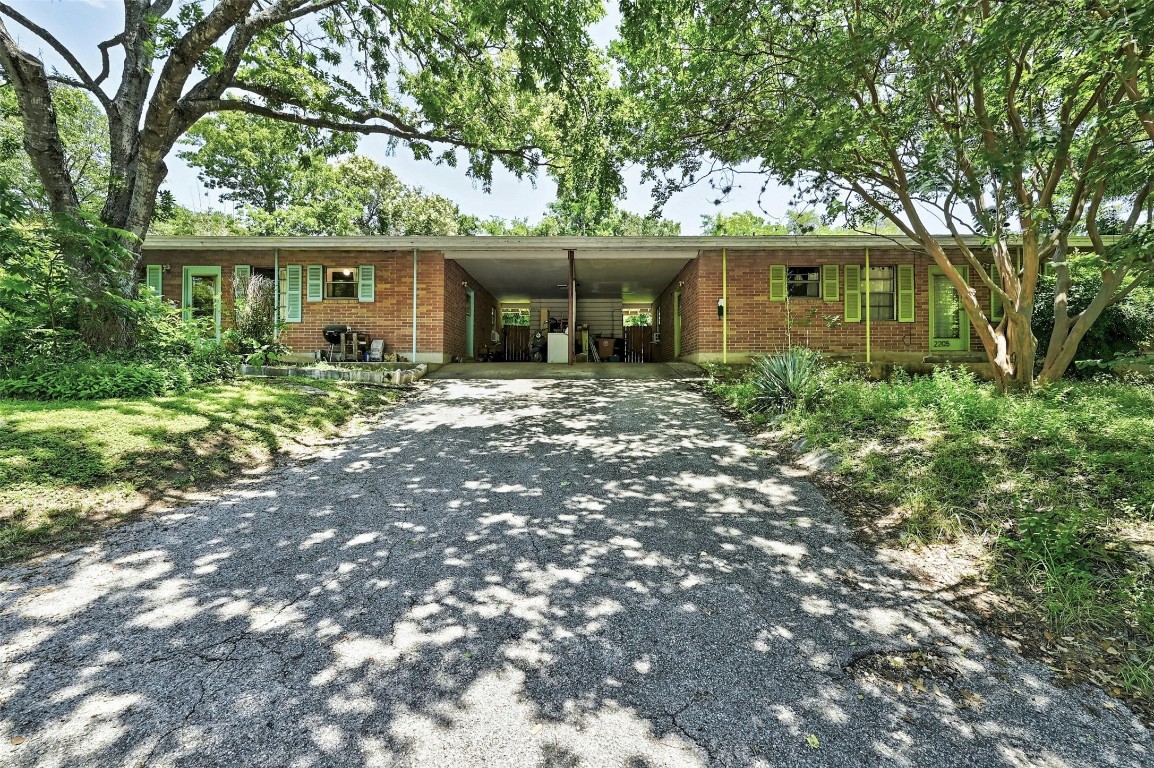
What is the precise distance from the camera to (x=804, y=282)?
1123 centimetres

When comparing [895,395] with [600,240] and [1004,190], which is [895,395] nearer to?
[1004,190]

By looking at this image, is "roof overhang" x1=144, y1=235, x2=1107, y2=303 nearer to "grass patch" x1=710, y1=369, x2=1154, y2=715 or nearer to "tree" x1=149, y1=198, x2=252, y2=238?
"grass patch" x1=710, y1=369, x2=1154, y2=715

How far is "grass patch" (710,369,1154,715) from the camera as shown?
6.97ft

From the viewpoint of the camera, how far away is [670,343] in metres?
14.7

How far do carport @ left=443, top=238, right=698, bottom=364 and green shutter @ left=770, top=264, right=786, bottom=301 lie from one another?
1.85 m

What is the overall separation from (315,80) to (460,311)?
582 cm

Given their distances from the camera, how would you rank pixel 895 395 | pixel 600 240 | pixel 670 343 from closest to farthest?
pixel 895 395 < pixel 600 240 < pixel 670 343

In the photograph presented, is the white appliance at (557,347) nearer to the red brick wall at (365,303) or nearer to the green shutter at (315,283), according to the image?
the red brick wall at (365,303)

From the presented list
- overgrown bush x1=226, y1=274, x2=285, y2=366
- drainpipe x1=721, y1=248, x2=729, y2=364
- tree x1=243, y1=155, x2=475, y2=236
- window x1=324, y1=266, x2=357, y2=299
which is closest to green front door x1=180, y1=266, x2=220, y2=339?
window x1=324, y1=266, x2=357, y2=299

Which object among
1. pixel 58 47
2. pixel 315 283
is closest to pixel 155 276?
pixel 315 283

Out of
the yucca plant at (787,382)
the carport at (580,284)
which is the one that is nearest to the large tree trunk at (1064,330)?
the yucca plant at (787,382)

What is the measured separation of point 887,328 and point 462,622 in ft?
39.7

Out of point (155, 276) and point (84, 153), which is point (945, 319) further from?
point (84, 153)

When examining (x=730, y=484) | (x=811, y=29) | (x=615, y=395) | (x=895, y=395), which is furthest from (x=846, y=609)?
(x=811, y=29)
